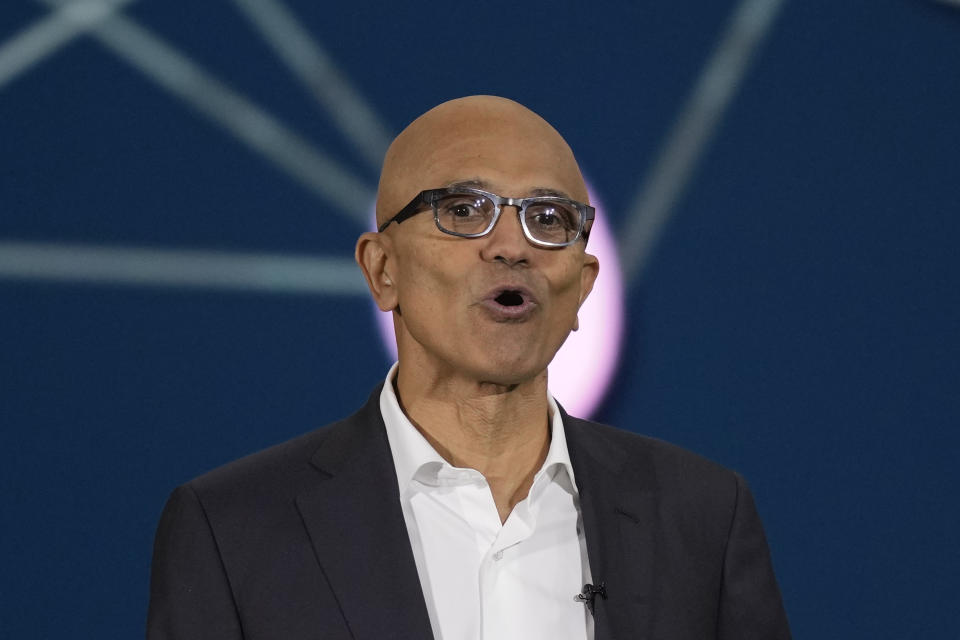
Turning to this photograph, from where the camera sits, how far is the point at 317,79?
9.48 ft

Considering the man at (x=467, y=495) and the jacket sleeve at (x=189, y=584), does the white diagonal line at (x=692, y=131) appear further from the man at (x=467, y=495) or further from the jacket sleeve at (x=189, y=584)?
the jacket sleeve at (x=189, y=584)

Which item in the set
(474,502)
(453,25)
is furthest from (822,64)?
(474,502)

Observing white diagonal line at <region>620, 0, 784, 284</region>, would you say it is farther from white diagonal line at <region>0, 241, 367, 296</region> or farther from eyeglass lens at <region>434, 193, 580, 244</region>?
eyeglass lens at <region>434, 193, 580, 244</region>

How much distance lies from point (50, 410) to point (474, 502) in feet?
4.19

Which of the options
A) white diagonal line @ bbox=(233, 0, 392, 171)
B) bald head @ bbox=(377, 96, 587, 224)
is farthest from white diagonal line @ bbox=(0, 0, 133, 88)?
bald head @ bbox=(377, 96, 587, 224)

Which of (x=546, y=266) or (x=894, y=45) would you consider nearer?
(x=546, y=266)

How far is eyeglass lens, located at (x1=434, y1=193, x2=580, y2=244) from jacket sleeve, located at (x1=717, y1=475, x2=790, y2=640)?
0.62 meters

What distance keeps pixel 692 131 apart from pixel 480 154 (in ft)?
3.92

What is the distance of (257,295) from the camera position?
2.82m

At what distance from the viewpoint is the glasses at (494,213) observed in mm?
1926

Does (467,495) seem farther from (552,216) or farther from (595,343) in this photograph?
(595,343)

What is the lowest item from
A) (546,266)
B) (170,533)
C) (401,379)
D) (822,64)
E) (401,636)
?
(401,636)

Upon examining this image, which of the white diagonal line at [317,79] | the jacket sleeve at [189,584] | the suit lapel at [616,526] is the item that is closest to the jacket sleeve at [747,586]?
the suit lapel at [616,526]

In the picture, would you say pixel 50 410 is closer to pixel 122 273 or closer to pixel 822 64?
pixel 122 273
